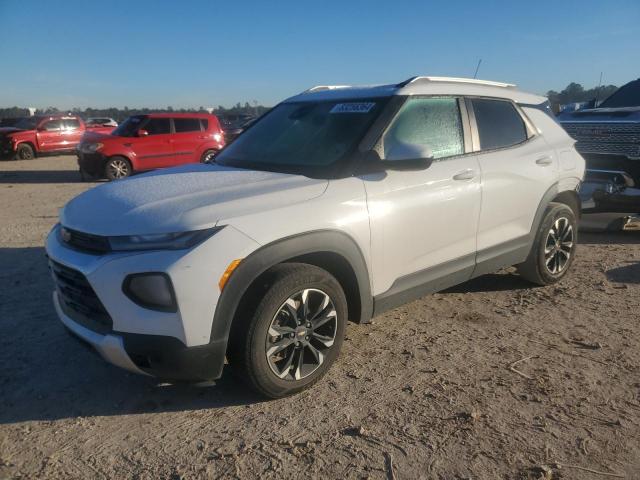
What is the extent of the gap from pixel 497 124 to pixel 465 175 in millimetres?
791

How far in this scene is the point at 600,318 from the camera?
415 cm

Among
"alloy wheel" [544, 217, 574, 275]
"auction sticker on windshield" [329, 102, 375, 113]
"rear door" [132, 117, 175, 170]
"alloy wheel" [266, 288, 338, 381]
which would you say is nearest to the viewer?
"alloy wheel" [266, 288, 338, 381]

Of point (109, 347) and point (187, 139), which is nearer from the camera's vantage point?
point (109, 347)

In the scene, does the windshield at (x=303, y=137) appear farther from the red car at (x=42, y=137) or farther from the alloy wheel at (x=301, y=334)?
the red car at (x=42, y=137)

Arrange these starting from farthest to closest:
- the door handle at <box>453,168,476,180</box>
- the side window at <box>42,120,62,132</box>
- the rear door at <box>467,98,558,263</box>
Answer: 1. the side window at <box>42,120,62,132</box>
2. the rear door at <box>467,98,558,263</box>
3. the door handle at <box>453,168,476,180</box>

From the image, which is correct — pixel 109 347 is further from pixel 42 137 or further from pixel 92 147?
pixel 42 137

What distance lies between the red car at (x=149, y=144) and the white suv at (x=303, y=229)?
935cm

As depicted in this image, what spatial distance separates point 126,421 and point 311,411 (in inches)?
40.3

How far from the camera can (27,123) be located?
70.5 feet

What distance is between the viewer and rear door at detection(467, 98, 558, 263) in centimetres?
399

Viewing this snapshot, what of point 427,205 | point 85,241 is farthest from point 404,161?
point 85,241

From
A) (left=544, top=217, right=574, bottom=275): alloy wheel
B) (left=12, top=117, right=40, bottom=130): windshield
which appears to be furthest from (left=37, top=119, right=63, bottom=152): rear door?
(left=544, top=217, right=574, bottom=275): alloy wheel

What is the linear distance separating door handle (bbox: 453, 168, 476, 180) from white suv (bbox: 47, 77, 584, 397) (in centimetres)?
1

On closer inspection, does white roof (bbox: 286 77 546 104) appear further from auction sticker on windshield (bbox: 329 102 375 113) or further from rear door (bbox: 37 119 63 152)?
rear door (bbox: 37 119 63 152)
